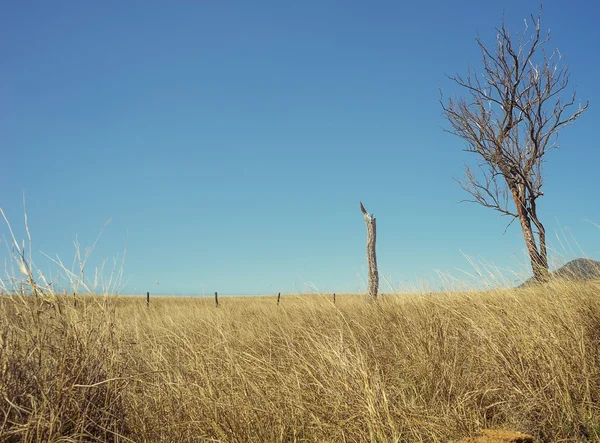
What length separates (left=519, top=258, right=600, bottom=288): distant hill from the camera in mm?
6078

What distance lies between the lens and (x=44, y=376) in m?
2.73

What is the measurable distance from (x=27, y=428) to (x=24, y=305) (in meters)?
1.17

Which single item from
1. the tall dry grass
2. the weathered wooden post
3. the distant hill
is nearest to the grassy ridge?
the tall dry grass

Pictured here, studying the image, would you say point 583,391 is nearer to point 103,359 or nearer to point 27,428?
point 103,359

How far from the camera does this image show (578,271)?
20.5 feet

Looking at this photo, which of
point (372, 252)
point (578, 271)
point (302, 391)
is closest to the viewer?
point (302, 391)

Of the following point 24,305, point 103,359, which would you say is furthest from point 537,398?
point 24,305

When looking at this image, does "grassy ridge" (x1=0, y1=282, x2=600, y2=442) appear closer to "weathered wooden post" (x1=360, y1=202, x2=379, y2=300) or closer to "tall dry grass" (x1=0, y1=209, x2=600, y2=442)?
"tall dry grass" (x1=0, y1=209, x2=600, y2=442)

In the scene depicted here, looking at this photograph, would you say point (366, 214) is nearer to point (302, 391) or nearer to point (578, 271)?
point (578, 271)

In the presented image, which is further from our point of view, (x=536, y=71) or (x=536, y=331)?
(x=536, y=71)

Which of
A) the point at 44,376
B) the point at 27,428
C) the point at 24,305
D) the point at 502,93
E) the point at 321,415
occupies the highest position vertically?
the point at 502,93

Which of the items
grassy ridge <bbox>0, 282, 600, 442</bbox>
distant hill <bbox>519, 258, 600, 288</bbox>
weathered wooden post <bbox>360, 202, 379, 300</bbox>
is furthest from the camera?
weathered wooden post <bbox>360, 202, 379, 300</bbox>

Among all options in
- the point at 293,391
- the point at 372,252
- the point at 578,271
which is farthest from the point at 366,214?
the point at 293,391

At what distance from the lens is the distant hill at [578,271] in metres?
6.08
